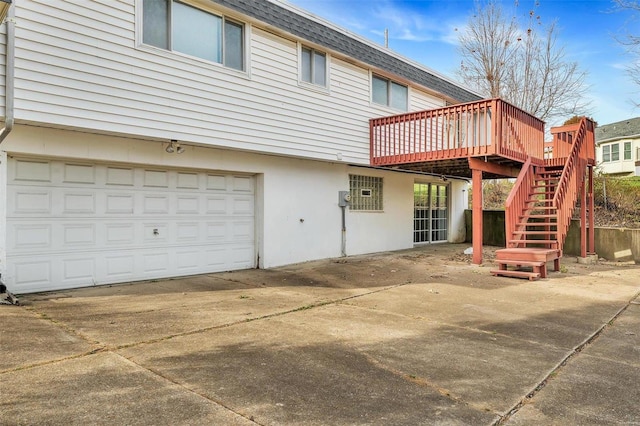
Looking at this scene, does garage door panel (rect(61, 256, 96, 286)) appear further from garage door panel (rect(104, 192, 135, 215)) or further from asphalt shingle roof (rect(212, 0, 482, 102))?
asphalt shingle roof (rect(212, 0, 482, 102))

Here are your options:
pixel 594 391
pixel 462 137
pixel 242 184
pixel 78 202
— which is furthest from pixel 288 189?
pixel 594 391

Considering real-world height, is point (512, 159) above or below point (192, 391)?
above

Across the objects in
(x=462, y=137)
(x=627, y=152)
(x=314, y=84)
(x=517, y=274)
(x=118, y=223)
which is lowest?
(x=517, y=274)

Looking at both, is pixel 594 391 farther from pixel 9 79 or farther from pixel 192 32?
pixel 192 32

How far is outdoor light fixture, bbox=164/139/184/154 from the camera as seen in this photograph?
24.1 ft

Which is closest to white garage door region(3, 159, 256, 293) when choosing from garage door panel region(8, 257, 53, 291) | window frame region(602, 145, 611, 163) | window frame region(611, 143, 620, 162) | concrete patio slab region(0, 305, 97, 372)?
garage door panel region(8, 257, 53, 291)

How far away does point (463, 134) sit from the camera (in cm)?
994

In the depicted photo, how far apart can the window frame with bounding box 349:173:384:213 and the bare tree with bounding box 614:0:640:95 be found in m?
7.51

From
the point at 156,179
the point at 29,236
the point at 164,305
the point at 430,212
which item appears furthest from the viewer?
the point at 430,212

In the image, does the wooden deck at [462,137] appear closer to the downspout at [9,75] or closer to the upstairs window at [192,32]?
the upstairs window at [192,32]

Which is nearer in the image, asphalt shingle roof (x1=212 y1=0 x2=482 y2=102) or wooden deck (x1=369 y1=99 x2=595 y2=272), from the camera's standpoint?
asphalt shingle roof (x1=212 y1=0 x2=482 y2=102)

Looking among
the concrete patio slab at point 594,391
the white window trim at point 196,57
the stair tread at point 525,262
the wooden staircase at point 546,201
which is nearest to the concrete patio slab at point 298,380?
the concrete patio slab at point 594,391

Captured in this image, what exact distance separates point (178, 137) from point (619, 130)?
112 ft

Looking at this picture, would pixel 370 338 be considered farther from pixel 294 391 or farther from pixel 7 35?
pixel 7 35
